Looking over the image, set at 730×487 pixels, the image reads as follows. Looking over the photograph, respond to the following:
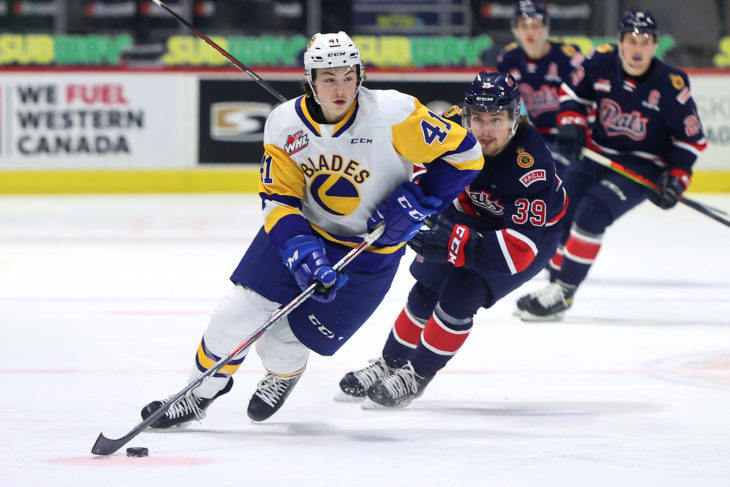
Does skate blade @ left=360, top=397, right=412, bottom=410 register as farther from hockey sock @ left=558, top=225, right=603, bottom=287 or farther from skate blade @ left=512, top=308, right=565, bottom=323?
hockey sock @ left=558, top=225, right=603, bottom=287

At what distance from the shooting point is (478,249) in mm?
3457

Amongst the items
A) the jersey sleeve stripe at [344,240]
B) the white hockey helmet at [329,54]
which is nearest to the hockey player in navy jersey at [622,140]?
the jersey sleeve stripe at [344,240]

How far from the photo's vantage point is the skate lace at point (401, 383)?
348 centimetres

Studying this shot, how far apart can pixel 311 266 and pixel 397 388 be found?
59 centimetres

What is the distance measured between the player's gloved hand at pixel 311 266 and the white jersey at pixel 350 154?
45mm

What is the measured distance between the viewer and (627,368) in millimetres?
4102

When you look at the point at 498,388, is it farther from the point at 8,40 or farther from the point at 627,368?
the point at 8,40

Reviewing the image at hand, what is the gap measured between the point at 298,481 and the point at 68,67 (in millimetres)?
6156

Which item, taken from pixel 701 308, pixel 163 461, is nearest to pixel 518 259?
pixel 163 461

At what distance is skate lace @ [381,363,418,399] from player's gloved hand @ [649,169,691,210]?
191cm

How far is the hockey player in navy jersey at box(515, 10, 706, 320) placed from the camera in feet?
16.5

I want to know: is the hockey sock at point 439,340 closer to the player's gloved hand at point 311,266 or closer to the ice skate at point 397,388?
the ice skate at point 397,388

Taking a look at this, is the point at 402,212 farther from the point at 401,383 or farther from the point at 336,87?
the point at 401,383

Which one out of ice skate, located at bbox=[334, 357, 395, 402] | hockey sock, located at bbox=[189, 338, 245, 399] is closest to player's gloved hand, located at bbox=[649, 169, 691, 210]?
ice skate, located at bbox=[334, 357, 395, 402]
